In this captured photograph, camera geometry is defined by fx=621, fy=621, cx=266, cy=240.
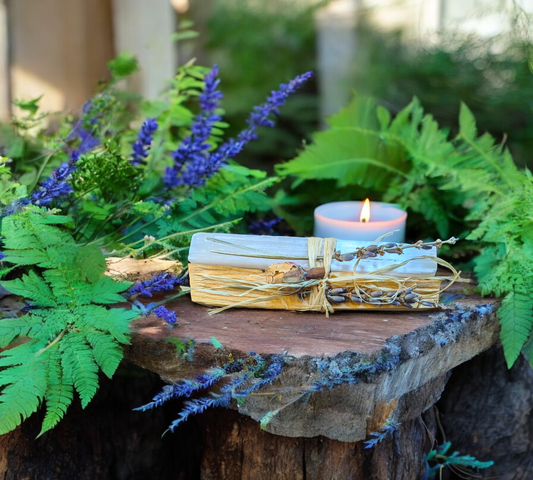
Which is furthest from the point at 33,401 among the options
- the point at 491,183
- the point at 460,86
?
the point at 460,86

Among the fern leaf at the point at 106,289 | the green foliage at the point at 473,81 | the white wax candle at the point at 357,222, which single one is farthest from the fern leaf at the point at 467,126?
the fern leaf at the point at 106,289

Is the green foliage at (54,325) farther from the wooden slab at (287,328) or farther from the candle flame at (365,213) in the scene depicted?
the candle flame at (365,213)

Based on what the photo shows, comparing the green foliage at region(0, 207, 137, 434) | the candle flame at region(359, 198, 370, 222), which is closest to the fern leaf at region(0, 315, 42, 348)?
the green foliage at region(0, 207, 137, 434)

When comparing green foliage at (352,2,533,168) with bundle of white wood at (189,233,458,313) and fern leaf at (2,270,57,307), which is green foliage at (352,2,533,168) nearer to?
bundle of white wood at (189,233,458,313)

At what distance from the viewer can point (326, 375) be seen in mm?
1139

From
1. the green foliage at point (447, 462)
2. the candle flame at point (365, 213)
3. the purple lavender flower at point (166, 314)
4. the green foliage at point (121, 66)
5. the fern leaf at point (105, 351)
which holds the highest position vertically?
the green foliage at point (121, 66)

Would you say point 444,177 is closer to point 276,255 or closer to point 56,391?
point 276,255

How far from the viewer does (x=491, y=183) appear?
1515 millimetres

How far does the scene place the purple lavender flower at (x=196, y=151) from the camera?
1563mm

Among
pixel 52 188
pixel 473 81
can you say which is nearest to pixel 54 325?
pixel 52 188

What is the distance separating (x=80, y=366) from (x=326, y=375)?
0.45 metres

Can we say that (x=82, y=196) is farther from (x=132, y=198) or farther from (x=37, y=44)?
(x=37, y=44)

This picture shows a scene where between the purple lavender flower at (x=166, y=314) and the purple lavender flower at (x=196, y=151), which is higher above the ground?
the purple lavender flower at (x=196, y=151)

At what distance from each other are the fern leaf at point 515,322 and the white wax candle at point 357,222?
31cm
